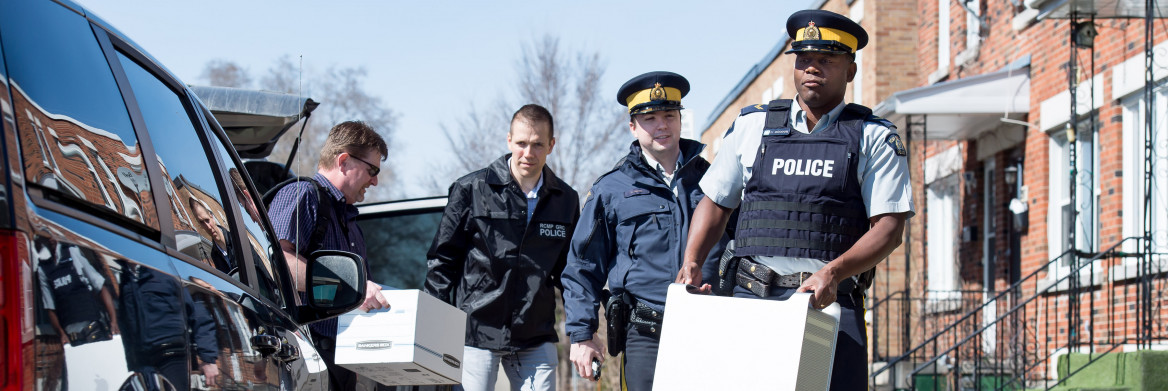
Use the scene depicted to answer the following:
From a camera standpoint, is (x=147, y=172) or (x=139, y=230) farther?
(x=147, y=172)

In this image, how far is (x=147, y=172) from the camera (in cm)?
266

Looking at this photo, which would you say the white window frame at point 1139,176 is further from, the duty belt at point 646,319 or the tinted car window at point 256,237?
the tinted car window at point 256,237

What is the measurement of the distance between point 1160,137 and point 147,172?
10.8m

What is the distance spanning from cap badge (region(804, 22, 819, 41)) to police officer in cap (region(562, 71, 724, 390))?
1.45 m

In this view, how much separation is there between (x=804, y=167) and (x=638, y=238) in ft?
4.99

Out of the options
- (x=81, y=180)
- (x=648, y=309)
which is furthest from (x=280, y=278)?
(x=648, y=309)

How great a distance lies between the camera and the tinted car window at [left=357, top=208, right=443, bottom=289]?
8281mm

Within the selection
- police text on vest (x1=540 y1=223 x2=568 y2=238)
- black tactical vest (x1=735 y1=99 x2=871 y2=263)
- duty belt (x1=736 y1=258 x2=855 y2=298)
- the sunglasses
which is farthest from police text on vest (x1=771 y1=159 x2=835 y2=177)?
police text on vest (x1=540 y1=223 x2=568 y2=238)

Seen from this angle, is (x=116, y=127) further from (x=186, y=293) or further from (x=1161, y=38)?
(x=1161, y=38)

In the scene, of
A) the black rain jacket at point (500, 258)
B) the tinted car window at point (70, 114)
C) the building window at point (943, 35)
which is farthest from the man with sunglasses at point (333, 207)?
the building window at point (943, 35)

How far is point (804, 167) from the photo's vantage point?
14.8 feet

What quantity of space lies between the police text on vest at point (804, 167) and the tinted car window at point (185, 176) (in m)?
2.01

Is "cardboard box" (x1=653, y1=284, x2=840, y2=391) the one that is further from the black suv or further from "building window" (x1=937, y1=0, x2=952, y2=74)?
"building window" (x1=937, y1=0, x2=952, y2=74)

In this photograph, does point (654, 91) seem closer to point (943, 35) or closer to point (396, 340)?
point (396, 340)
